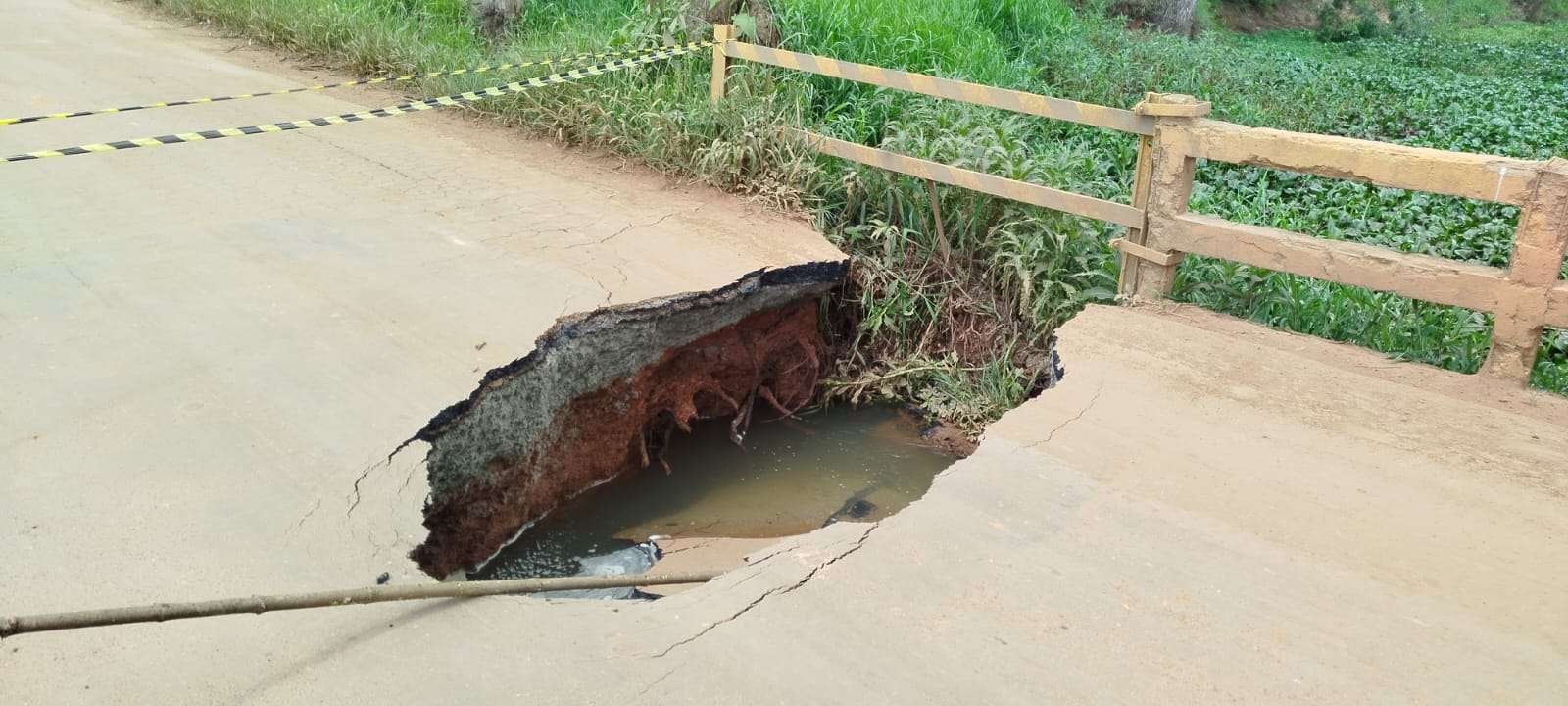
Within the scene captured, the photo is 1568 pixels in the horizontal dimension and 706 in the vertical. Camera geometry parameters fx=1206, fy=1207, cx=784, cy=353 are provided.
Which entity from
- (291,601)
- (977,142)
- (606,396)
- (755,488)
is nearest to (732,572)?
(291,601)

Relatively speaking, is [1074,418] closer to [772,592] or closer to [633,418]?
[772,592]

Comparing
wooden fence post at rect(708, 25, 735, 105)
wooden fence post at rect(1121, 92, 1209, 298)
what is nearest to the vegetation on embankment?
wooden fence post at rect(708, 25, 735, 105)

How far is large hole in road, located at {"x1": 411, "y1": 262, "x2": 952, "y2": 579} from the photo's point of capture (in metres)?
4.65

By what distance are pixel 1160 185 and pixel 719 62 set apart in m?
3.08

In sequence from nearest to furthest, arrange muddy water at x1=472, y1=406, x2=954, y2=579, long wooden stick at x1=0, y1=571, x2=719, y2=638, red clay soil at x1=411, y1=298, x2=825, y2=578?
long wooden stick at x1=0, y1=571, x2=719, y2=638 < red clay soil at x1=411, y1=298, x2=825, y2=578 < muddy water at x1=472, y1=406, x2=954, y2=579

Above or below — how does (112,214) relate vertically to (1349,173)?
below

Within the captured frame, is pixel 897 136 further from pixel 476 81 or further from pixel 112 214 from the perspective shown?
pixel 112 214

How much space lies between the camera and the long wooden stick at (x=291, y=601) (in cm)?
304

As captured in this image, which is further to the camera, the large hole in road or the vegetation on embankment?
the vegetation on embankment

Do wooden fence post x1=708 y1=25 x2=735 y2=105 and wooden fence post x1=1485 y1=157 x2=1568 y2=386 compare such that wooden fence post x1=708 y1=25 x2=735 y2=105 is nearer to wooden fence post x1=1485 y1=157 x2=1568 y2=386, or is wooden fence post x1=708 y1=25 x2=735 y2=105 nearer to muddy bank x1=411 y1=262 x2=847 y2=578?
muddy bank x1=411 y1=262 x2=847 y2=578

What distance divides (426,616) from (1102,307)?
3438 millimetres

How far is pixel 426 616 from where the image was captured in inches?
132

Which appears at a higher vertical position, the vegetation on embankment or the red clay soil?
the vegetation on embankment

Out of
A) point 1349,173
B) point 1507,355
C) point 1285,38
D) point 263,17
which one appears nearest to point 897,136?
point 1349,173
